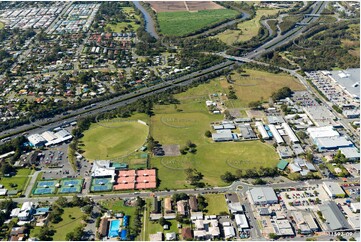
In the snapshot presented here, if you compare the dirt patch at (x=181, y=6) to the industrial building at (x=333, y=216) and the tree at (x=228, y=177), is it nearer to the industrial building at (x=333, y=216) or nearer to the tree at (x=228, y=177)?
the tree at (x=228, y=177)

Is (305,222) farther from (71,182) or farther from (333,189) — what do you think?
(71,182)

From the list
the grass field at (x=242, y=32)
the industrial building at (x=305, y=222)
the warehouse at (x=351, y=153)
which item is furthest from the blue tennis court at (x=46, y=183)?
the grass field at (x=242, y=32)

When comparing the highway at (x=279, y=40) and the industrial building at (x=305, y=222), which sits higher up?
the highway at (x=279, y=40)

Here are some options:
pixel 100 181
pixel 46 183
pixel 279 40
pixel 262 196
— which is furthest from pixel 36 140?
pixel 279 40

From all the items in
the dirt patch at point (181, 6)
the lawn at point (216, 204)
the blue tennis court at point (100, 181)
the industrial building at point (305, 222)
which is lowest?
the industrial building at point (305, 222)

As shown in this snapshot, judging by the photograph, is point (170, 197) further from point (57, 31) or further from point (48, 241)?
point (57, 31)

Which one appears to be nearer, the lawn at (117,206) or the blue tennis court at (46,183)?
the lawn at (117,206)

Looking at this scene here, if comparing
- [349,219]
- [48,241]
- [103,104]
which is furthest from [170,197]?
[103,104]

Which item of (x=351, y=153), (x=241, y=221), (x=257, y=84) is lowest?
(x=241, y=221)
